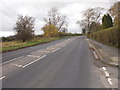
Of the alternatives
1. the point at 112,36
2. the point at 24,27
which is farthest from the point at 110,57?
A: the point at 24,27

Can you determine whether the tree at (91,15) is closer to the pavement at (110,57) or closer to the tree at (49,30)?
the tree at (49,30)

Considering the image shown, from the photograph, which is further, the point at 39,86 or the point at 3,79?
the point at 3,79

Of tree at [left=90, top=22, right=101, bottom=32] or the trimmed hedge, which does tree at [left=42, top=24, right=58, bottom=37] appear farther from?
the trimmed hedge

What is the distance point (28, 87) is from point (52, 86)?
91cm

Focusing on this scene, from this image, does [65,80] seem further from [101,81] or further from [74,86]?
[101,81]

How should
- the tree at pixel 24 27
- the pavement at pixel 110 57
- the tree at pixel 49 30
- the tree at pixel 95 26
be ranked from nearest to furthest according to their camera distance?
1. the pavement at pixel 110 57
2. the tree at pixel 24 27
3. the tree at pixel 95 26
4. the tree at pixel 49 30

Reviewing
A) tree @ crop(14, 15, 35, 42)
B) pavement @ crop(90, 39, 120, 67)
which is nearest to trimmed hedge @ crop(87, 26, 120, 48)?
pavement @ crop(90, 39, 120, 67)

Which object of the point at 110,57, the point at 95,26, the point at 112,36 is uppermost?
the point at 95,26

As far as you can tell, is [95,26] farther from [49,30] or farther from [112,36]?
[112,36]

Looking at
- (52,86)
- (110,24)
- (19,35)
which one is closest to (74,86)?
(52,86)

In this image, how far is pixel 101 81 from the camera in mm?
6824

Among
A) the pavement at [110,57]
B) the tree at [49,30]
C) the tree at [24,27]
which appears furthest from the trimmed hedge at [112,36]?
the tree at [49,30]

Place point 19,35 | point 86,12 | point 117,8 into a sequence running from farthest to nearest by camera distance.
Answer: point 86,12 < point 19,35 < point 117,8

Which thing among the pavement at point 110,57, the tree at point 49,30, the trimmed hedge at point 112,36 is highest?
the tree at point 49,30
